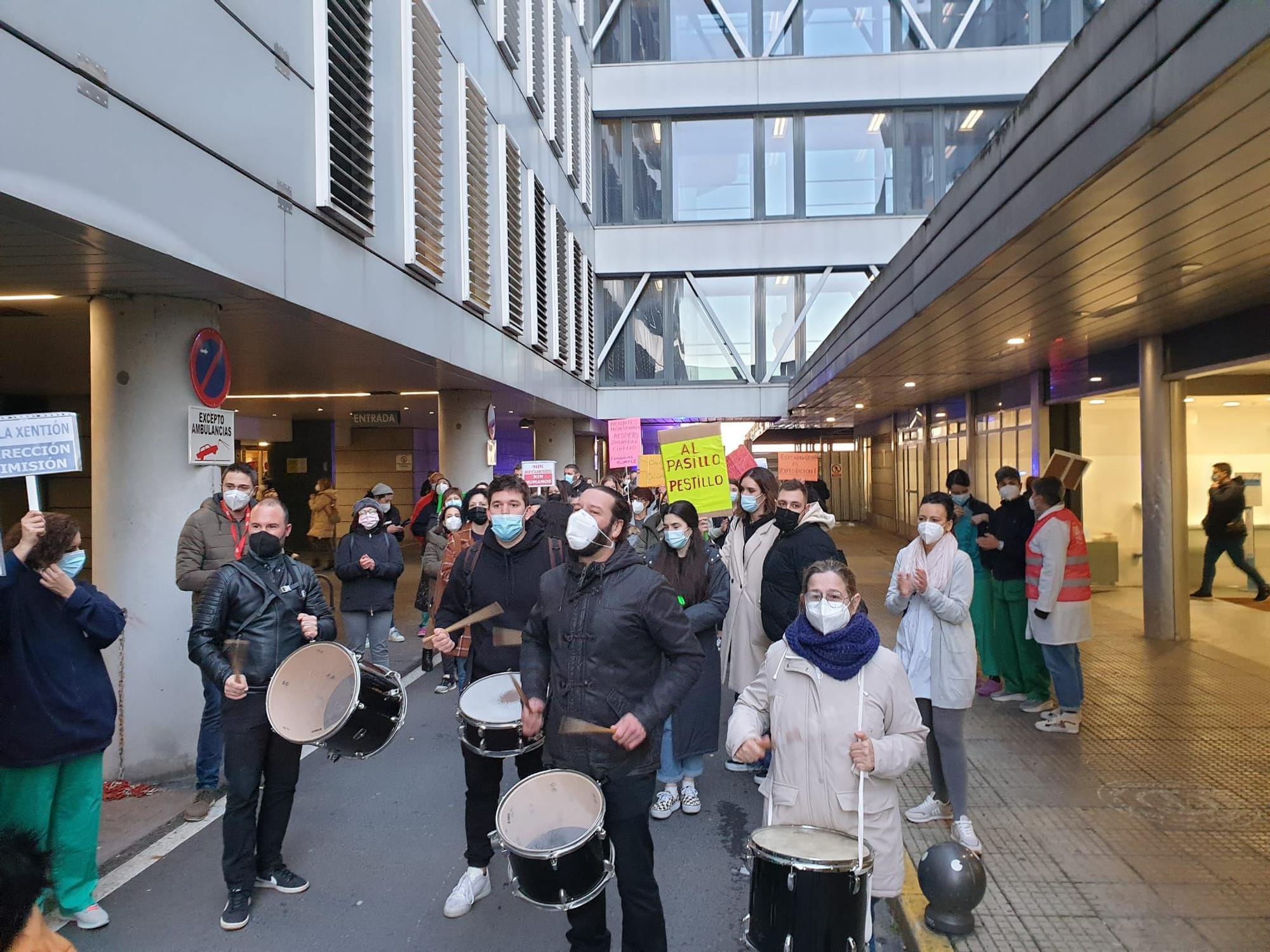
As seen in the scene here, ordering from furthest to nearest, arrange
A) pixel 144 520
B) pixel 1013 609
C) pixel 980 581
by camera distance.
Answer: pixel 980 581, pixel 1013 609, pixel 144 520

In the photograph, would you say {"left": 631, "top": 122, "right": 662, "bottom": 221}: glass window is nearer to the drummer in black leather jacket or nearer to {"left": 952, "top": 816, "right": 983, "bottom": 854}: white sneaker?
the drummer in black leather jacket

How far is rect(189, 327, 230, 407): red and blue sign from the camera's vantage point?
622 centimetres

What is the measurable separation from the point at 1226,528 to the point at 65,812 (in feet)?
44.3

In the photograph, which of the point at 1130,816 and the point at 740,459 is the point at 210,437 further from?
the point at 1130,816

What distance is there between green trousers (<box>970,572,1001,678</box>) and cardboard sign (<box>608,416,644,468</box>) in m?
7.92

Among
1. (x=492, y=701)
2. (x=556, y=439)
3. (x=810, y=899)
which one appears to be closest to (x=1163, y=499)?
(x=492, y=701)

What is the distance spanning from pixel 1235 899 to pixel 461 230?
1010 centimetres

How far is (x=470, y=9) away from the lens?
11.9 m

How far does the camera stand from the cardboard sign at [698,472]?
25.9 ft

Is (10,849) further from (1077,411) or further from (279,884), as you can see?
(1077,411)

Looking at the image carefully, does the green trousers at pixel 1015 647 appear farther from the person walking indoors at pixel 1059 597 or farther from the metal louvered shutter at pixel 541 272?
the metal louvered shutter at pixel 541 272

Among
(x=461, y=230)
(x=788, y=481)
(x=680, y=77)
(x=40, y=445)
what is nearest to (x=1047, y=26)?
(x=680, y=77)

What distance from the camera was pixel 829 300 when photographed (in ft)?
81.7

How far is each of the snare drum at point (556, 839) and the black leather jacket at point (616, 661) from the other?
17 centimetres
